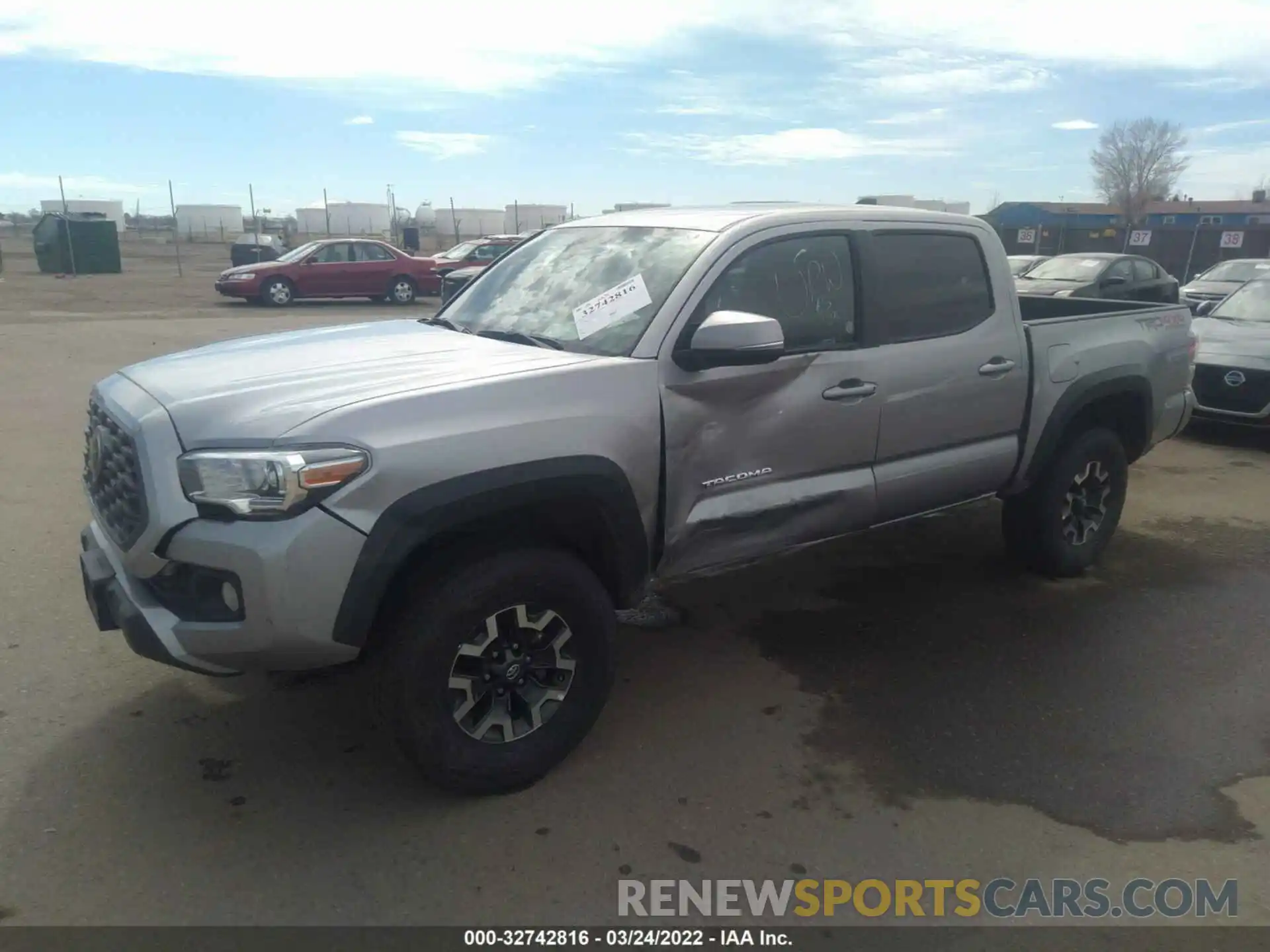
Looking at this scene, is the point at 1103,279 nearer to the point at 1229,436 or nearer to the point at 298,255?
the point at 1229,436

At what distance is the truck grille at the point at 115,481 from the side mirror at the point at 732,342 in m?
1.79

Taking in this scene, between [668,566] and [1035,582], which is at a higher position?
[668,566]

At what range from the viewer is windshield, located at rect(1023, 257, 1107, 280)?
1542cm

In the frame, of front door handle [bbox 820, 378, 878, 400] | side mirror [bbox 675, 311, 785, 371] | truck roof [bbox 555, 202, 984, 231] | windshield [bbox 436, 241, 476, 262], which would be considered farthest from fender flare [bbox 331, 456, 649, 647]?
windshield [bbox 436, 241, 476, 262]

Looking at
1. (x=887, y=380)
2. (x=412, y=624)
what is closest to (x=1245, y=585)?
(x=887, y=380)

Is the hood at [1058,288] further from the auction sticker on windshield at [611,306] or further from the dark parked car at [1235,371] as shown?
the auction sticker on windshield at [611,306]

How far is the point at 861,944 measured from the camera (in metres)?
2.63

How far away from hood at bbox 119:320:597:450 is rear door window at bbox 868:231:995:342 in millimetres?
1485

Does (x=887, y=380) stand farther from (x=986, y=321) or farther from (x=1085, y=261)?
(x=1085, y=261)

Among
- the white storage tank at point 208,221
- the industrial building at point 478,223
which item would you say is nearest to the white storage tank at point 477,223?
the industrial building at point 478,223

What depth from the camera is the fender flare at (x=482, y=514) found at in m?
2.77

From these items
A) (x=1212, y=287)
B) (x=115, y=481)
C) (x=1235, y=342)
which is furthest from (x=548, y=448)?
(x=1212, y=287)

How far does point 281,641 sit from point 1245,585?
5040 millimetres

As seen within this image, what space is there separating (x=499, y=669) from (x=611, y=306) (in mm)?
1415
